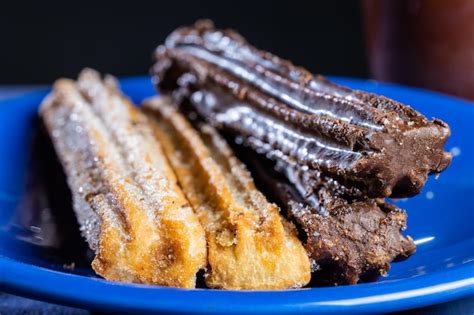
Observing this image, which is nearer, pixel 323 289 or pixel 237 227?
pixel 323 289

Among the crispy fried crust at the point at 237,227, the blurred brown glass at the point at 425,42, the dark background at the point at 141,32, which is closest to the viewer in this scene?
the crispy fried crust at the point at 237,227

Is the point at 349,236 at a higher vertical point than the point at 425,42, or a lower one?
lower

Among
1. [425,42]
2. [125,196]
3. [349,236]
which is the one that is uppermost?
[425,42]

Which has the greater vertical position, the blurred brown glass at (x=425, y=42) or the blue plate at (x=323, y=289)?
the blurred brown glass at (x=425, y=42)

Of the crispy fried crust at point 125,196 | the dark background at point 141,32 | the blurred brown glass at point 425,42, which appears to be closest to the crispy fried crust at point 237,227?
the crispy fried crust at point 125,196

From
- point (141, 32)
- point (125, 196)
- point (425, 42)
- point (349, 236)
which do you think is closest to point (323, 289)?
point (349, 236)

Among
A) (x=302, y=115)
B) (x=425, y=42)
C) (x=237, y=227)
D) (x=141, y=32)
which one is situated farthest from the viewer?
(x=141, y=32)

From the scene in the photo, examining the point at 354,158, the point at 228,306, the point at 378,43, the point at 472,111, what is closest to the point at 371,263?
the point at 354,158

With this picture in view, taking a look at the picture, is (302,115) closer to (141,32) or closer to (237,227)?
(237,227)

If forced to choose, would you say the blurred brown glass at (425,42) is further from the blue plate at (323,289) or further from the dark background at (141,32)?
the dark background at (141,32)
